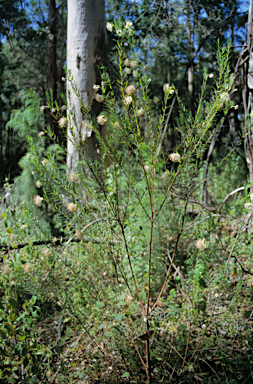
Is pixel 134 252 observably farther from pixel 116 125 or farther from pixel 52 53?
pixel 52 53

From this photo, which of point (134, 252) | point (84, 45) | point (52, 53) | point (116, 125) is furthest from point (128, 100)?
point (52, 53)

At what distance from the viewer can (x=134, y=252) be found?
7.21 feet

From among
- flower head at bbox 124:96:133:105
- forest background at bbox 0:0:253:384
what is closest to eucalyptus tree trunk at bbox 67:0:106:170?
→ forest background at bbox 0:0:253:384

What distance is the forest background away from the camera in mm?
1163

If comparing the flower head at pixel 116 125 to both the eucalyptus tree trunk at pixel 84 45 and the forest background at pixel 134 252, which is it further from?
the eucalyptus tree trunk at pixel 84 45

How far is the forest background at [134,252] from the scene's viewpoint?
1.16 m

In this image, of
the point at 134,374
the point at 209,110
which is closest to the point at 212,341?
the point at 134,374

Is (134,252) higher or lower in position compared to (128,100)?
lower

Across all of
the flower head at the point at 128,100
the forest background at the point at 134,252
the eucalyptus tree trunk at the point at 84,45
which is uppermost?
the eucalyptus tree trunk at the point at 84,45

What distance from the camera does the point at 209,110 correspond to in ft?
3.56

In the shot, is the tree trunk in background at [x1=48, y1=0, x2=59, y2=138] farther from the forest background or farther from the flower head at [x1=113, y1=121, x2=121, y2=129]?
the flower head at [x1=113, y1=121, x2=121, y2=129]

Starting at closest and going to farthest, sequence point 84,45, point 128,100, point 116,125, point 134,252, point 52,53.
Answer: point 128,100, point 116,125, point 134,252, point 84,45, point 52,53

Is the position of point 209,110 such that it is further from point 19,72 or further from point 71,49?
point 19,72

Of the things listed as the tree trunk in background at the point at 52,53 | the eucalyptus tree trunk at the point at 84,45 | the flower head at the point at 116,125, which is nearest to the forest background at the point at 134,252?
the flower head at the point at 116,125
